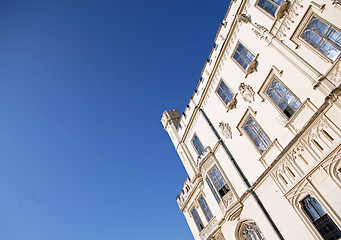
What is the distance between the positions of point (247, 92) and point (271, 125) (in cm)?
293

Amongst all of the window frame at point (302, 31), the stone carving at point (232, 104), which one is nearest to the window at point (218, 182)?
the stone carving at point (232, 104)

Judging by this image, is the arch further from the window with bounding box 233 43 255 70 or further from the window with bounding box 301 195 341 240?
the window with bounding box 233 43 255 70

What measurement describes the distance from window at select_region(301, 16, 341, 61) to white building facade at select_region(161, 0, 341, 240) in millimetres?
47

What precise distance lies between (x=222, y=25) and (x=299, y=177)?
1256 cm

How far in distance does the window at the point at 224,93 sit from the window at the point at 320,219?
8403 millimetres

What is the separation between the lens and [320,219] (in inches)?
421

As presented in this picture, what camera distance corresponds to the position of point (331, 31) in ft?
35.1

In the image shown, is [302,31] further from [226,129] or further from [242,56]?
[226,129]

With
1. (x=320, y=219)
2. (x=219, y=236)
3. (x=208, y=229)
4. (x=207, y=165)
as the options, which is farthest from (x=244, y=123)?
(x=208, y=229)

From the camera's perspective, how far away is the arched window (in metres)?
14.0

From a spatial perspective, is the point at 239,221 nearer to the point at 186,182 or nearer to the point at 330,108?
the point at 186,182

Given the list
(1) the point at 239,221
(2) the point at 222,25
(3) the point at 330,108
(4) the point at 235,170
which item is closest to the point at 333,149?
(3) the point at 330,108

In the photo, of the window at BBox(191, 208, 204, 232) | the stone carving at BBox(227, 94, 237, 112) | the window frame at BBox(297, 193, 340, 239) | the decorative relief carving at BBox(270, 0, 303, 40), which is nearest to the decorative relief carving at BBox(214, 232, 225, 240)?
the window at BBox(191, 208, 204, 232)

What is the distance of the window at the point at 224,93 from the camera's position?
17.1 meters
